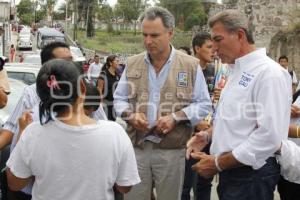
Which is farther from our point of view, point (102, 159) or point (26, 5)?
point (26, 5)

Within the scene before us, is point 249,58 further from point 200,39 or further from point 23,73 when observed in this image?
point 23,73

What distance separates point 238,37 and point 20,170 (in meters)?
1.56

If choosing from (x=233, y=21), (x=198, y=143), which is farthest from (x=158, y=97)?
(x=233, y=21)

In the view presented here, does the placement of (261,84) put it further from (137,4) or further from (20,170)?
(137,4)

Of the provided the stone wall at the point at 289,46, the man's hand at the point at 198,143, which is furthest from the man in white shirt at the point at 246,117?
the stone wall at the point at 289,46

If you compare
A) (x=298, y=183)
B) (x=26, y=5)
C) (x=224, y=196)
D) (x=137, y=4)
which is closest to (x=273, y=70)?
(x=224, y=196)

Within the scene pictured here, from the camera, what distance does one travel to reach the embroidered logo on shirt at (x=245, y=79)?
319 centimetres

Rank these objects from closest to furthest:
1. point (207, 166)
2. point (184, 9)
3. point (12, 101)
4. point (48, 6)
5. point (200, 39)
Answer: point (207, 166) < point (200, 39) < point (12, 101) < point (184, 9) < point (48, 6)

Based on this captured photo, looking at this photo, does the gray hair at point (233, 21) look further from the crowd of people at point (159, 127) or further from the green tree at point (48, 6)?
the green tree at point (48, 6)

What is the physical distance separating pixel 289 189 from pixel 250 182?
90cm

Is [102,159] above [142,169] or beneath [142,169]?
above

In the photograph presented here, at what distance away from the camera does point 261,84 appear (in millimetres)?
3111

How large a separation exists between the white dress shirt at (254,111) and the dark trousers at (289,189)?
2.73ft

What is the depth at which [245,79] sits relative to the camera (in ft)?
10.6
